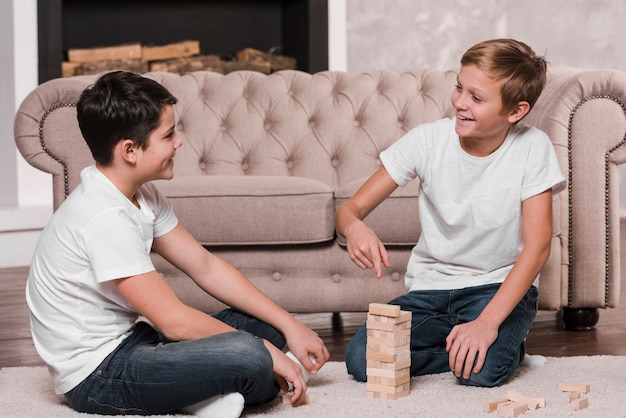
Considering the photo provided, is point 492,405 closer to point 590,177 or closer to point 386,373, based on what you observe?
point 386,373

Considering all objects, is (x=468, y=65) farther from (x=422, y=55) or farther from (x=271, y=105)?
(x=422, y=55)

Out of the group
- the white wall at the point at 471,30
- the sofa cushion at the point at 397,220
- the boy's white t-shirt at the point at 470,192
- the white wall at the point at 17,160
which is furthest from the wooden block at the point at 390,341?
the white wall at the point at 471,30

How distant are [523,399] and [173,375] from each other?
644 mm

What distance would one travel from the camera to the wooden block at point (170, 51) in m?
4.57

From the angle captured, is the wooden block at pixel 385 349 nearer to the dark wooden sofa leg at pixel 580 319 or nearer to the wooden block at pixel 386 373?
the wooden block at pixel 386 373

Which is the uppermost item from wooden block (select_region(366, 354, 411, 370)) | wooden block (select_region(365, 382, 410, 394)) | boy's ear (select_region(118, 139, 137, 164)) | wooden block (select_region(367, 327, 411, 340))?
boy's ear (select_region(118, 139, 137, 164))

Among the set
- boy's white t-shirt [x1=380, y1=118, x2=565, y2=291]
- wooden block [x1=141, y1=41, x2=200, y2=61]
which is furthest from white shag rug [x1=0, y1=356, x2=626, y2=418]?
wooden block [x1=141, y1=41, x2=200, y2=61]

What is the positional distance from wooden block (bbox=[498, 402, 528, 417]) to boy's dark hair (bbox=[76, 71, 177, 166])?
2.62 ft

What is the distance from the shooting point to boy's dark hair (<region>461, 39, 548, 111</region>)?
1919mm

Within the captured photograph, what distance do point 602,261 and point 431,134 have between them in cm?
72

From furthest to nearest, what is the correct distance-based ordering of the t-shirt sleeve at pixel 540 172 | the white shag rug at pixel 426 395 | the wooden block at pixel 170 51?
the wooden block at pixel 170 51
the t-shirt sleeve at pixel 540 172
the white shag rug at pixel 426 395

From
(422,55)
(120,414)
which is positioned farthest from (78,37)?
(120,414)

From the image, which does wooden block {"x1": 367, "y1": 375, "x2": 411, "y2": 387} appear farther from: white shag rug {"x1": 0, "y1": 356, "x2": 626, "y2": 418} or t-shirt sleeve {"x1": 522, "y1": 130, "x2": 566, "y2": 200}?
t-shirt sleeve {"x1": 522, "y1": 130, "x2": 566, "y2": 200}

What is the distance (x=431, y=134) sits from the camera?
2.06m
